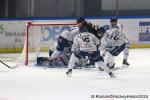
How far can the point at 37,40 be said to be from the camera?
10.8 metres

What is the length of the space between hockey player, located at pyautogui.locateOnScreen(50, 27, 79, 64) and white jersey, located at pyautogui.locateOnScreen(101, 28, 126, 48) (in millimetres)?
819

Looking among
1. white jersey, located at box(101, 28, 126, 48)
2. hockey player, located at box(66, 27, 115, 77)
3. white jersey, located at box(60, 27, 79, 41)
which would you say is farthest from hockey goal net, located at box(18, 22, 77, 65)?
hockey player, located at box(66, 27, 115, 77)

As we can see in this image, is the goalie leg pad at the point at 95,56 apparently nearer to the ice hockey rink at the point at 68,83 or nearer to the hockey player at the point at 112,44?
the ice hockey rink at the point at 68,83

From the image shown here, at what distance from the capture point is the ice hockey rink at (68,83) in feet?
21.3

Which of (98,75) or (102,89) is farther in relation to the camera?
(98,75)

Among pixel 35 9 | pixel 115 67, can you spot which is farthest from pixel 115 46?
pixel 35 9

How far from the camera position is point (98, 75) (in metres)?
8.70

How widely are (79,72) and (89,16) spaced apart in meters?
6.12

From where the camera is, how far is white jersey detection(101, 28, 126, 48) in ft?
30.0

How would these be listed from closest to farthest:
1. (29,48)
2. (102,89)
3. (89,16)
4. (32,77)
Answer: (102,89)
(32,77)
(29,48)
(89,16)

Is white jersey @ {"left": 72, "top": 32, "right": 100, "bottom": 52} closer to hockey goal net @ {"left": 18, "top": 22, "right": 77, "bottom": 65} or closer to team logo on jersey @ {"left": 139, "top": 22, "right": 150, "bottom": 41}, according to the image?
hockey goal net @ {"left": 18, "top": 22, "right": 77, "bottom": 65}

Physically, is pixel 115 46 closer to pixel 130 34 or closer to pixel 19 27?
pixel 130 34

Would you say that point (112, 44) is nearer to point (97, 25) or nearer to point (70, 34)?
point (70, 34)

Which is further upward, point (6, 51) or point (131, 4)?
point (131, 4)
